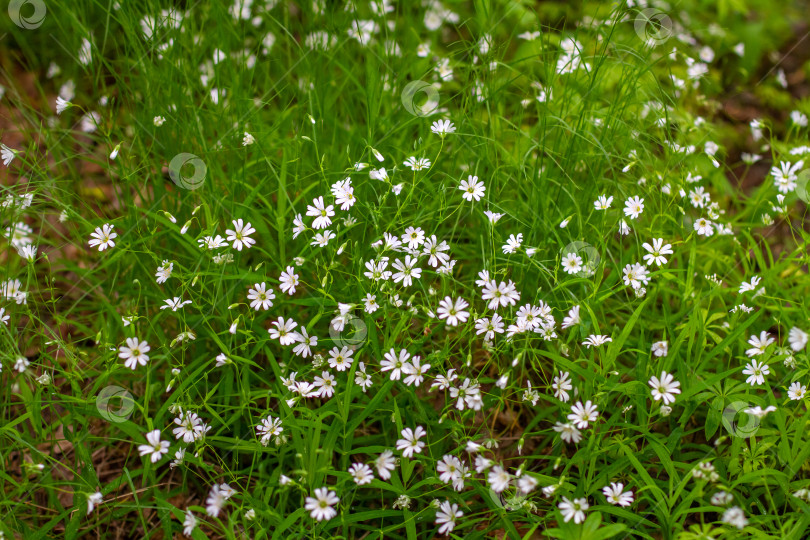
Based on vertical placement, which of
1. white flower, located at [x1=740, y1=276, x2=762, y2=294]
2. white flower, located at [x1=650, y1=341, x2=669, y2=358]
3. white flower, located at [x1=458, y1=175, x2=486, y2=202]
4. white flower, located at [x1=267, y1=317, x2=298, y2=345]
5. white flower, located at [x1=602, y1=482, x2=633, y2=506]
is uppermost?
white flower, located at [x1=458, y1=175, x2=486, y2=202]

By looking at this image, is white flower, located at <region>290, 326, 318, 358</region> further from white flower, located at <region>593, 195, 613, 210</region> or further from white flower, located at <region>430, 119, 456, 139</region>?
white flower, located at <region>593, 195, 613, 210</region>

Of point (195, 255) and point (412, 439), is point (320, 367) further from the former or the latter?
point (195, 255)

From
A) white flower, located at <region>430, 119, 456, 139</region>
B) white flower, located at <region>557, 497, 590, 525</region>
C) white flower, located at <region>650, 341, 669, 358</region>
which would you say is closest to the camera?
white flower, located at <region>557, 497, 590, 525</region>

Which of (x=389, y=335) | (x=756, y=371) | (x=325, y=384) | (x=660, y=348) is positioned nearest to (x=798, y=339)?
(x=756, y=371)

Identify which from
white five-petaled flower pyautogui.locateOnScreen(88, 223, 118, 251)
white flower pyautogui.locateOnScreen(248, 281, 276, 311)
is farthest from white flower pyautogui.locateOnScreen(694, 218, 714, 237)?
white five-petaled flower pyautogui.locateOnScreen(88, 223, 118, 251)

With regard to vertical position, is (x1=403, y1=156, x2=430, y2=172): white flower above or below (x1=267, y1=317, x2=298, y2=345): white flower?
above

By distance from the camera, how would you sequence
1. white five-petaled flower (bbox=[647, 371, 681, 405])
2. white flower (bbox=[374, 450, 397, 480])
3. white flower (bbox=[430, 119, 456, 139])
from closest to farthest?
white flower (bbox=[374, 450, 397, 480]) → white five-petaled flower (bbox=[647, 371, 681, 405]) → white flower (bbox=[430, 119, 456, 139])

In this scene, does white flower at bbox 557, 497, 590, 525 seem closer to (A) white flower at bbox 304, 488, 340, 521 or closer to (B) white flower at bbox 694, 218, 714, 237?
(A) white flower at bbox 304, 488, 340, 521

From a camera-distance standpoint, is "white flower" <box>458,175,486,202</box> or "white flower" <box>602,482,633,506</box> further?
"white flower" <box>458,175,486,202</box>
